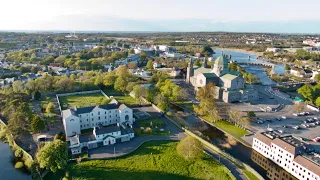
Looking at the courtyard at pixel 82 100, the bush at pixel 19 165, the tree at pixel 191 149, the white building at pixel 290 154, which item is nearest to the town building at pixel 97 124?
the bush at pixel 19 165

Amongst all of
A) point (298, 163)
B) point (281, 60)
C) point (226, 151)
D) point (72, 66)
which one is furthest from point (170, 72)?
point (281, 60)

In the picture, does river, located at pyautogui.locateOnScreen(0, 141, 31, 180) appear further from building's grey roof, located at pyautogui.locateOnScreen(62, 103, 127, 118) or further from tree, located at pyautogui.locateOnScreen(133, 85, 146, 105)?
tree, located at pyautogui.locateOnScreen(133, 85, 146, 105)

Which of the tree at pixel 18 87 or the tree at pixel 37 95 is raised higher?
the tree at pixel 18 87

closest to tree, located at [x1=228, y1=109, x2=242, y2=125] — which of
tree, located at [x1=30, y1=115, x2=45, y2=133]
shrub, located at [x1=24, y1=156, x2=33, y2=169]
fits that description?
tree, located at [x1=30, y1=115, x2=45, y2=133]

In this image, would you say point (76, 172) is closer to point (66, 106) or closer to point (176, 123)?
point (176, 123)

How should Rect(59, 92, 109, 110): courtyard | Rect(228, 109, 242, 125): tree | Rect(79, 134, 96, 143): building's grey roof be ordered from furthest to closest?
Rect(59, 92, 109, 110): courtyard, Rect(228, 109, 242, 125): tree, Rect(79, 134, 96, 143): building's grey roof

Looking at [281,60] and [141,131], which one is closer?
[141,131]

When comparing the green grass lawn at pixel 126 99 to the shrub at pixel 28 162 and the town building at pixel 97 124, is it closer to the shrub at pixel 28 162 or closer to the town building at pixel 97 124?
the town building at pixel 97 124
